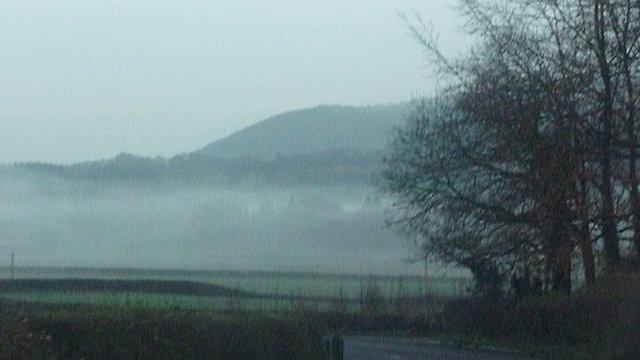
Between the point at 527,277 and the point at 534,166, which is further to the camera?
the point at 527,277

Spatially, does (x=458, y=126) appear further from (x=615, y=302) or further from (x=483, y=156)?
(x=615, y=302)

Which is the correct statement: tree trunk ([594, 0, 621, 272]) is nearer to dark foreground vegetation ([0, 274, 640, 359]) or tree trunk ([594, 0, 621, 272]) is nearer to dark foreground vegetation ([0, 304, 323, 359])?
dark foreground vegetation ([0, 274, 640, 359])

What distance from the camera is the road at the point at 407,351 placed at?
101 ft

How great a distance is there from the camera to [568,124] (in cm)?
3203

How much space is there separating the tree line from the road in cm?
225

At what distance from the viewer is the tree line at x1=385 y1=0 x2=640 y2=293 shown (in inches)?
1244

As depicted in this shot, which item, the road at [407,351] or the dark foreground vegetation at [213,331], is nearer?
the dark foreground vegetation at [213,331]

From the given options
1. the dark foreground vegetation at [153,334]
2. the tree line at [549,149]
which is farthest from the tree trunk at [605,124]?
the dark foreground vegetation at [153,334]

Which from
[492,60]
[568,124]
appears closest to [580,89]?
[568,124]

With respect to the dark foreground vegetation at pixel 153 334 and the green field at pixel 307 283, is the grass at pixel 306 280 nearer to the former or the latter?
the green field at pixel 307 283

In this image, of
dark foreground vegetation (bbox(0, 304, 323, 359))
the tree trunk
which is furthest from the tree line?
dark foreground vegetation (bbox(0, 304, 323, 359))

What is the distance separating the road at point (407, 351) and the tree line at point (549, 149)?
7.38 feet

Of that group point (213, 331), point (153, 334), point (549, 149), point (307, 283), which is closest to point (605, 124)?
point (549, 149)

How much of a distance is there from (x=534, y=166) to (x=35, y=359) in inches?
739
